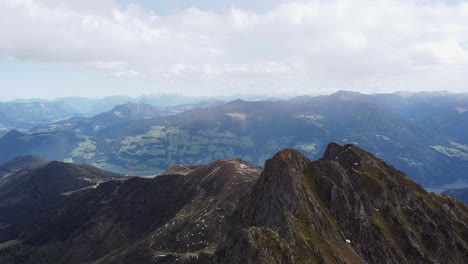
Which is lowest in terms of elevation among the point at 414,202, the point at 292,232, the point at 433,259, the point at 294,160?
the point at 433,259

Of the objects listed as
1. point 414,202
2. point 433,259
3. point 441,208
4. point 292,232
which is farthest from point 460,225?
point 292,232

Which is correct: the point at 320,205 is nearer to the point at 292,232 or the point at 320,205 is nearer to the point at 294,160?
the point at 294,160

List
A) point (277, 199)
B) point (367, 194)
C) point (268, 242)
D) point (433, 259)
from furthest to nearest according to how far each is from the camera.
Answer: point (367, 194) → point (433, 259) → point (277, 199) → point (268, 242)

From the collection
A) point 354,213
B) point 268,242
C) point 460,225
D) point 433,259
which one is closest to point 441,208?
point 460,225

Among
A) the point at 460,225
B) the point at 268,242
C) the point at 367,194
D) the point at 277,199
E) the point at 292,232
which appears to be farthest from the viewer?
the point at 460,225

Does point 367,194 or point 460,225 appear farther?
point 460,225

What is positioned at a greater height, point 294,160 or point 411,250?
point 294,160
